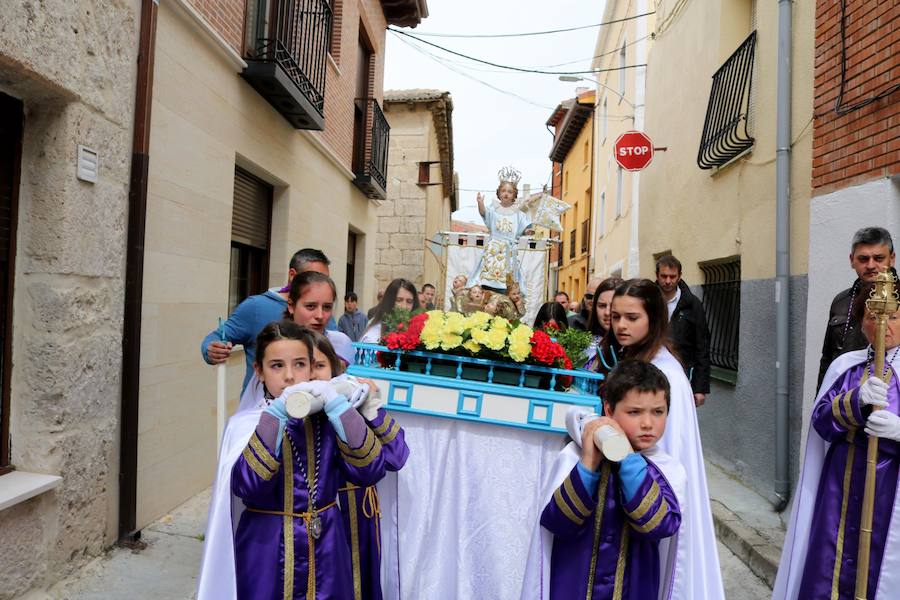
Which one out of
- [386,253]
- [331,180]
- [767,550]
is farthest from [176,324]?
[386,253]

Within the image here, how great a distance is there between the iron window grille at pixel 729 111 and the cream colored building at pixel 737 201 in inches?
0.6

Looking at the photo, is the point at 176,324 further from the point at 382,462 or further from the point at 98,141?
the point at 382,462

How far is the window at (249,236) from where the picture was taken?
6.87m

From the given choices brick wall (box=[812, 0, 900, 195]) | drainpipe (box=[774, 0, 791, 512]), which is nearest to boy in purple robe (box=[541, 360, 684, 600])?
brick wall (box=[812, 0, 900, 195])

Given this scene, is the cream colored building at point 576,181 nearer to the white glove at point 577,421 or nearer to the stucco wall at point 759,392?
the stucco wall at point 759,392

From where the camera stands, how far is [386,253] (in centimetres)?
1695

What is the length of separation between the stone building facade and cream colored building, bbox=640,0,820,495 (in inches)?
189

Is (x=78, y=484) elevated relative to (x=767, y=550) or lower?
elevated

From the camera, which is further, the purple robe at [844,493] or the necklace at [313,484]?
the purple robe at [844,493]

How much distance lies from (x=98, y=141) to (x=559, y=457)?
3.09 m

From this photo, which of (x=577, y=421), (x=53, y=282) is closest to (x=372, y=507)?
(x=577, y=421)

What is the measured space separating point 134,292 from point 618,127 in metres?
13.3

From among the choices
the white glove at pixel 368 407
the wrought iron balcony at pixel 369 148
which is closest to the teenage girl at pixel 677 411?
the white glove at pixel 368 407

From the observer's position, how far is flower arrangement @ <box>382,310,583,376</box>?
2996mm
